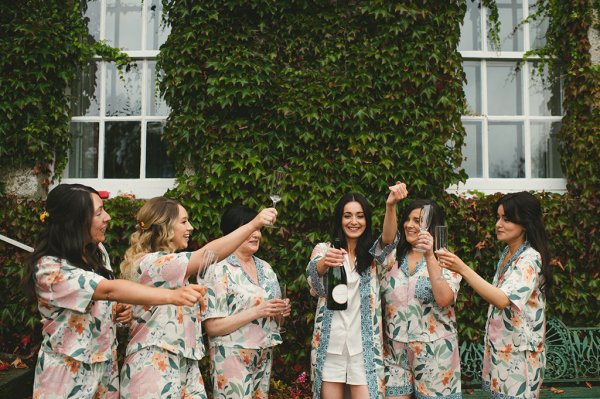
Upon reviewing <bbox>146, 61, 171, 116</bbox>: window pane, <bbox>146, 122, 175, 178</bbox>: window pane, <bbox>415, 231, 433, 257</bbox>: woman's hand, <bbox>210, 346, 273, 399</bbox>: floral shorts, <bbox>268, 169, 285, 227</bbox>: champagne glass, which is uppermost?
<bbox>146, 61, 171, 116</bbox>: window pane

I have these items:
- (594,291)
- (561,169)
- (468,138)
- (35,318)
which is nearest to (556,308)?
(594,291)

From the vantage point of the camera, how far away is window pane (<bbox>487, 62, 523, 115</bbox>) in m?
6.30

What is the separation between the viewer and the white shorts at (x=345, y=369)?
357cm

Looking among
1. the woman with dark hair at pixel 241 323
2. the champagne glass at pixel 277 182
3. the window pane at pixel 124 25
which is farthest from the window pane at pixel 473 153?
the window pane at pixel 124 25

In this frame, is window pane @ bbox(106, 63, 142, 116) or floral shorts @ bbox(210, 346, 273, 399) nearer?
floral shorts @ bbox(210, 346, 273, 399)

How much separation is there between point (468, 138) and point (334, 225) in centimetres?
297

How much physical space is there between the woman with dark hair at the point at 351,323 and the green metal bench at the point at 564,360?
6.51 ft

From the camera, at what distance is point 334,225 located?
3891 millimetres

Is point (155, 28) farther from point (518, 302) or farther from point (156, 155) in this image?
point (518, 302)

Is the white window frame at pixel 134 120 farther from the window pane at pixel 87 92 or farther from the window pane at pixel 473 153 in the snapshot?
the window pane at pixel 473 153

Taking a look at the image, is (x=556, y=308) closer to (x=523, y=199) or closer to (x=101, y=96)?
(x=523, y=199)

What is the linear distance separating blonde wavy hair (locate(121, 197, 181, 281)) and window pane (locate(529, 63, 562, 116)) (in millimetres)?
4754

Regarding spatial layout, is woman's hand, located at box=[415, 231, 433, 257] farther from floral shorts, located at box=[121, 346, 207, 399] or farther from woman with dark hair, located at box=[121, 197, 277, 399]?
floral shorts, located at box=[121, 346, 207, 399]

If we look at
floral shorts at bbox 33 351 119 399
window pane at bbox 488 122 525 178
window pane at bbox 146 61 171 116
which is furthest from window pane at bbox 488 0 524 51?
floral shorts at bbox 33 351 119 399
